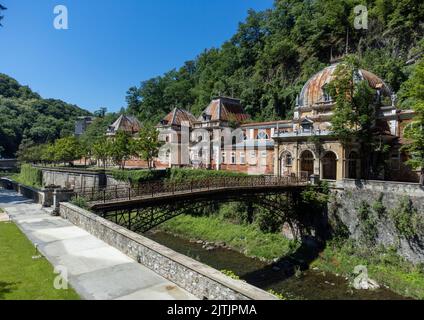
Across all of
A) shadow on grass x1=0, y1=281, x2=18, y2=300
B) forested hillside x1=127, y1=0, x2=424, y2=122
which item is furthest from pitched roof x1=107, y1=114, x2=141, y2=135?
shadow on grass x1=0, y1=281, x2=18, y2=300

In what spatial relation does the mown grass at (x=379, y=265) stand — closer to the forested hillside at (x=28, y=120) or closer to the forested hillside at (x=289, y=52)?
the forested hillside at (x=289, y=52)

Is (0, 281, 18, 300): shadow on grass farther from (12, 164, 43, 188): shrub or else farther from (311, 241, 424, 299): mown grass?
(12, 164, 43, 188): shrub

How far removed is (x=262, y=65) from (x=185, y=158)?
29754mm

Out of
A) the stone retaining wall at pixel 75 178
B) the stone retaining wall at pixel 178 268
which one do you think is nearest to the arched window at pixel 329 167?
the stone retaining wall at pixel 178 268

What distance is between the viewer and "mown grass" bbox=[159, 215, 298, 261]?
28.6 meters

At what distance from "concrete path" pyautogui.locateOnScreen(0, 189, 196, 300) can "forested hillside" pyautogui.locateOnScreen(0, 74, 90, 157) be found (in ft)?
290

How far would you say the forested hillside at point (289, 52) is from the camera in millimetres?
45219

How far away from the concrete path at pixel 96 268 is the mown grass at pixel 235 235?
17660 millimetres

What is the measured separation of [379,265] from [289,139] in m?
15.0

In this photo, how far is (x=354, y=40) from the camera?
179ft

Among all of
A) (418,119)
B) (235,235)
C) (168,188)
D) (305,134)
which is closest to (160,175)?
(235,235)

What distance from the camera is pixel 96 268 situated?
10.7 meters

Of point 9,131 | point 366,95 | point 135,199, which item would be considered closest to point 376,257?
point 366,95

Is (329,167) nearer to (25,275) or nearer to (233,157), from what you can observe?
(233,157)
